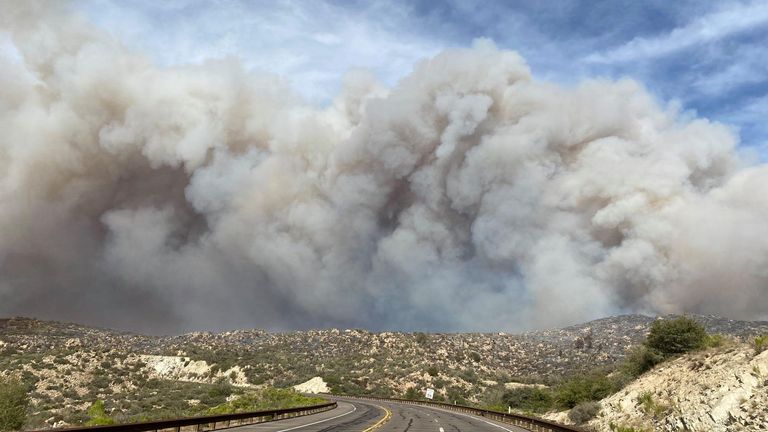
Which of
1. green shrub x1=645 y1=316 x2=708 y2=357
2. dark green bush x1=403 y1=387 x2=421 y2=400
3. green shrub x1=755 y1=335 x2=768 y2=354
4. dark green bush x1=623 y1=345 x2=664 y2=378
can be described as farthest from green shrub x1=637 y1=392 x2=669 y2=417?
dark green bush x1=403 y1=387 x2=421 y2=400

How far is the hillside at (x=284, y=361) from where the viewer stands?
5050cm

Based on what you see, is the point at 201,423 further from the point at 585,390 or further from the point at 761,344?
the point at 585,390

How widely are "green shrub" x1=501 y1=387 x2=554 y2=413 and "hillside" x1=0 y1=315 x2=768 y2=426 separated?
412 inches

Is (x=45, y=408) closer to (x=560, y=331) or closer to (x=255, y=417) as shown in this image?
(x=255, y=417)

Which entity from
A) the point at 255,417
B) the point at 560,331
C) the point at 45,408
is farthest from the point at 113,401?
the point at 560,331

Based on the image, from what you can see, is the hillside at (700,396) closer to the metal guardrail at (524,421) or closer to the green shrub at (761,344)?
the green shrub at (761,344)

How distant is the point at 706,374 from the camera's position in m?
20.4

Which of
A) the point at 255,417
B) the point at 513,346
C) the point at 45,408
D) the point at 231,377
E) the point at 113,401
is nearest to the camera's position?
the point at 255,417

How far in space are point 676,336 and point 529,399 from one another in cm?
2464

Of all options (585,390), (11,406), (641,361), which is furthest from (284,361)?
(641,361)

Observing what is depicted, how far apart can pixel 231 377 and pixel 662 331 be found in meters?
63.4

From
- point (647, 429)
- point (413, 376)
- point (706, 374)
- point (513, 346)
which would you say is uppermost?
point (513, 346)

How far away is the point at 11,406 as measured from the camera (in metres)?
27.2

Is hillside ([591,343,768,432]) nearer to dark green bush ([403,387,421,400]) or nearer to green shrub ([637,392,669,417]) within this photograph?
green shrub ([637,392,669,417])
